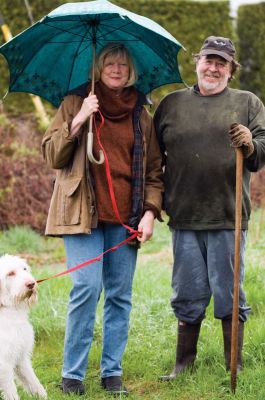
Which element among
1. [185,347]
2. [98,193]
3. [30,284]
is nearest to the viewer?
[30,284]

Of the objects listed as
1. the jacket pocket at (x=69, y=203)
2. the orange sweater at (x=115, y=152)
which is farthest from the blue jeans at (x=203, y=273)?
the jacket pocket at (x=69, y=203)

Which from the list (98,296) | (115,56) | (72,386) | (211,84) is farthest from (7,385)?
(211,84)

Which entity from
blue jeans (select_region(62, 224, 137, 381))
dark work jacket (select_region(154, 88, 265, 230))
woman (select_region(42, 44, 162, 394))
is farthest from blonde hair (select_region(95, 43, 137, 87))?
blue jeans (select_region(62, 224, 137, 381))

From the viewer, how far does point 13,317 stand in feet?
15.1

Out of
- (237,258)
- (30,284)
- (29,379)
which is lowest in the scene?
(29,379)

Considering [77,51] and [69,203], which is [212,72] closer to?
[77,51]

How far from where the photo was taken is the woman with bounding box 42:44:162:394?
4.73 m

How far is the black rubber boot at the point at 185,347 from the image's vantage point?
532cm

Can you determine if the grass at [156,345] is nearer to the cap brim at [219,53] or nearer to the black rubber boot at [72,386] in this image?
the black rubber boot at [72,386]

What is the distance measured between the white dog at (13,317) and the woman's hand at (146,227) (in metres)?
0.76

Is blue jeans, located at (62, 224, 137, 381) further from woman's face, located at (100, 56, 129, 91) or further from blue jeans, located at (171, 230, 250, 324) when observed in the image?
woman's face, located at (100, 56, 129, 91)

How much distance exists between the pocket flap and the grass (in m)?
1.29

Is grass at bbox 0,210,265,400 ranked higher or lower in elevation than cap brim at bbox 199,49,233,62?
lower

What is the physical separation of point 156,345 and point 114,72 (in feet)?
7.71
